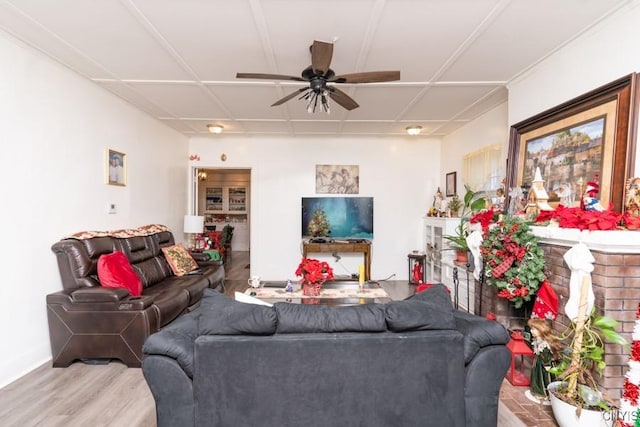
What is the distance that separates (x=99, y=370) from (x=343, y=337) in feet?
7.61

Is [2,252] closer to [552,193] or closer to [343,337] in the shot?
[343,337]

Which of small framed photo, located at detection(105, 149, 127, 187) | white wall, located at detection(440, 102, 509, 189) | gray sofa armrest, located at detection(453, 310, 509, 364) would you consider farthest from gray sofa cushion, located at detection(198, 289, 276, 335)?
white wall, located at detection(440, 102, 509, 189)

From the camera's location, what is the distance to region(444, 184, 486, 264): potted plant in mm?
4090

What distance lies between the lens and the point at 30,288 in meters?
2.74

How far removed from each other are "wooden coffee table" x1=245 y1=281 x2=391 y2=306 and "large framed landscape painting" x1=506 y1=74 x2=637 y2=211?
5.99 feet

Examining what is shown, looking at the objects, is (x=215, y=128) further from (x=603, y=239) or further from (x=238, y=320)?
(x=603, y=239)

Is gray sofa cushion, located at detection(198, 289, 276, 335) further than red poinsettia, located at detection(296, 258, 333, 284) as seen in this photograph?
No

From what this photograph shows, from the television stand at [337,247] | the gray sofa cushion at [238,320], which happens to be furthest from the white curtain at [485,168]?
the gray sofa cushion at [238,320]

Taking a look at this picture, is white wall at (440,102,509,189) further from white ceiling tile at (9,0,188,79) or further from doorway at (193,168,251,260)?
doorway at (193,168,251,260)

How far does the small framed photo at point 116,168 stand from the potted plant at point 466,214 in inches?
161

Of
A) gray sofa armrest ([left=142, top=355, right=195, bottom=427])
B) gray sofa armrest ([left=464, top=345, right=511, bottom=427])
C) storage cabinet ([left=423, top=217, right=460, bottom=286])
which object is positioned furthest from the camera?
storage cabinet ([left=423, top=217, right=460, bottom=286])

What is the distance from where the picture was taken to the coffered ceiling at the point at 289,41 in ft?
7.16

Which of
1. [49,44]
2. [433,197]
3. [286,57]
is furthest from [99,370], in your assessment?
[433,197]

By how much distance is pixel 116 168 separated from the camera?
3.95 meters
